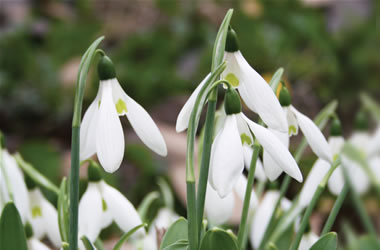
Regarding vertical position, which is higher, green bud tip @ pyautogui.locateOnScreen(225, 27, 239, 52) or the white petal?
green bud tip @ pyautogui.locateOnScreen(225, 27, 239, 52)

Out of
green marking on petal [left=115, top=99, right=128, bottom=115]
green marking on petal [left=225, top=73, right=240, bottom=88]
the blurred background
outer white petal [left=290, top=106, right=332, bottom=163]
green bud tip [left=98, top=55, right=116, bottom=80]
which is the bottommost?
the blurred background

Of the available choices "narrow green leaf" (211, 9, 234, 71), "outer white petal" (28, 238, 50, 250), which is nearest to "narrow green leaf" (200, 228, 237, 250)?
"narrow green leaf" (211, 9, 234, 71)

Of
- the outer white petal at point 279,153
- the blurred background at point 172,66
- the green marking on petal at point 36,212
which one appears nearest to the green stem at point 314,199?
the outer white petal at point 279,153

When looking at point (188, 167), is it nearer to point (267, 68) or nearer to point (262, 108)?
point (262, 108)

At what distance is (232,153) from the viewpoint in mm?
579

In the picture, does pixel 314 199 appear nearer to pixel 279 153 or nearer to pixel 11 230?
pixel 279 153

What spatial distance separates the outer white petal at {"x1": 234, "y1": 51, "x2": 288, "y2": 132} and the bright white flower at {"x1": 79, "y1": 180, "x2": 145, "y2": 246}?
0.73 feet

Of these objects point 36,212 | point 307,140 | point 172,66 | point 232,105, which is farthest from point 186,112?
point 172,66

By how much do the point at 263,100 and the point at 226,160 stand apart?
72 mm

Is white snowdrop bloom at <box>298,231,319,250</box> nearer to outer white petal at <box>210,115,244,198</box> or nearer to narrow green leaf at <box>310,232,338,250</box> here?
narrow green leaf at <box>310,232,338,250</box>

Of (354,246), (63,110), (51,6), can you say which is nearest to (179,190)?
(63,110)

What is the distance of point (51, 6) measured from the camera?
11.7ft

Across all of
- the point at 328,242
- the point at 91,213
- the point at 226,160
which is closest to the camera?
the point at 226,160

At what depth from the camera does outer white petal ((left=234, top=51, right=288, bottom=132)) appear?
60cm
